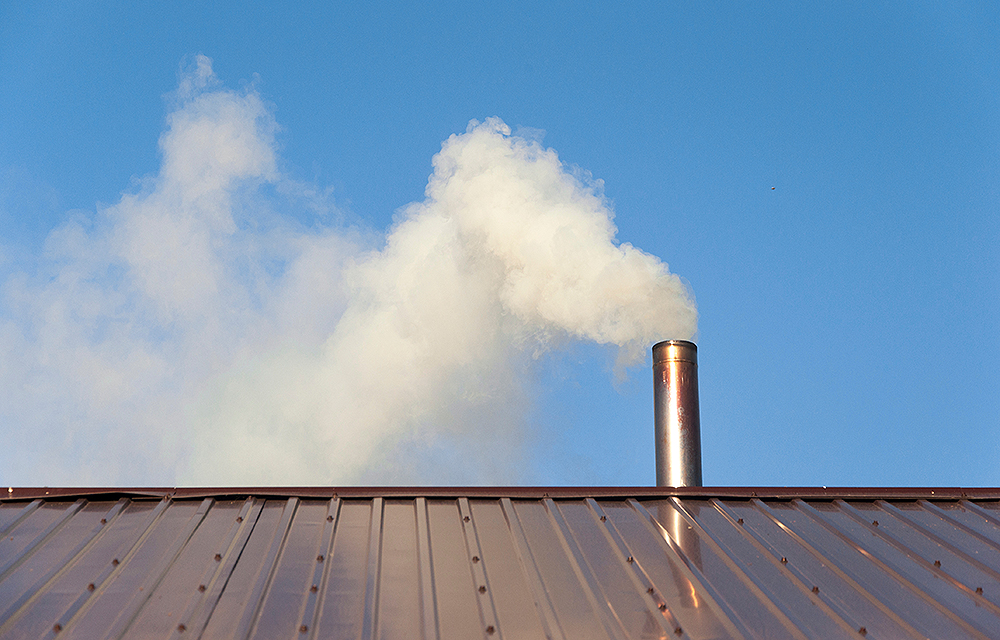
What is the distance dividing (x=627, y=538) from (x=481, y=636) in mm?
1461

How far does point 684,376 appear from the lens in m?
9.96

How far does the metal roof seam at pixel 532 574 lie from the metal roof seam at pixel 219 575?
1.52m

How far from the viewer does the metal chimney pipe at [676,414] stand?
30.5ft

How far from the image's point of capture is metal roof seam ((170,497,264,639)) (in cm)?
401

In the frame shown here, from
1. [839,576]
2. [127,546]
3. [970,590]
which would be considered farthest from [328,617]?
[970,590]

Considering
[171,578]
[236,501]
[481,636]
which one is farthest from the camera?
[236,501]

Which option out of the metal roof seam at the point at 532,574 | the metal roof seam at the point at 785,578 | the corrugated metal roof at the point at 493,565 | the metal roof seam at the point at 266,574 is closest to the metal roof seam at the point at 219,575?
the corrugated metal roof at the point at 493,565

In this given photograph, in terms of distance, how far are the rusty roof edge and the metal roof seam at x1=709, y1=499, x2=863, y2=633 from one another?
391 mm

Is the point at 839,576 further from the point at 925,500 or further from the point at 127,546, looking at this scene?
the point at 127,546

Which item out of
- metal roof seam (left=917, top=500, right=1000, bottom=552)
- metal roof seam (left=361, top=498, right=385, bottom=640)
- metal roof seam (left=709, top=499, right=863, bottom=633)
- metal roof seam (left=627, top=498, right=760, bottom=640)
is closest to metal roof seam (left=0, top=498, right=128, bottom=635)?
metal roof seam (left=361, top=498, right=385, bottom=640)

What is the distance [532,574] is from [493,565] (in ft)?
0.75

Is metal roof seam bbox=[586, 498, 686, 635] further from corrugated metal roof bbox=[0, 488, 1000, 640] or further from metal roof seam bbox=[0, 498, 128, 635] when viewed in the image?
metal roof seam bbox=[0, 498, 128, 635]

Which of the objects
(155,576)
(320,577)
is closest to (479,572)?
(320,577)

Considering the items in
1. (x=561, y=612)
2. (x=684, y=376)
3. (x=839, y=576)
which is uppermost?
(x=684, y=376)
